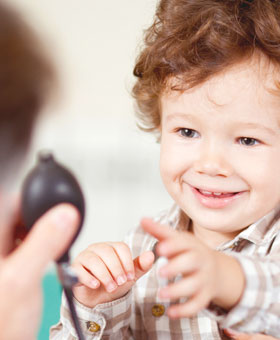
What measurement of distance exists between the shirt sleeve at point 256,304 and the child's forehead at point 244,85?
9.3 inches

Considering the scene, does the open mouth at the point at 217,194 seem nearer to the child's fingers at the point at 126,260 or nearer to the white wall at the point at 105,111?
the child's fingers at the point at 126,260

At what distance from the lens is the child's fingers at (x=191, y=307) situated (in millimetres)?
432

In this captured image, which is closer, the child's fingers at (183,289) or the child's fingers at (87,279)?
the child's fingers at (183,289)

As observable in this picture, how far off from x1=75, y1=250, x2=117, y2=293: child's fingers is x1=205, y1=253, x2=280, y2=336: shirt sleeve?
0.19m

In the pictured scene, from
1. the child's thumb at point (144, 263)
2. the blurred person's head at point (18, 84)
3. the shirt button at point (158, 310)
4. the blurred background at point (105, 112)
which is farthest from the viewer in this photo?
the blurred background at point (105, 112)

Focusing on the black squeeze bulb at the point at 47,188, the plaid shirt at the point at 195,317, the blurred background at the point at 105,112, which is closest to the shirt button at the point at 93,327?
the plaid shirt at the point at 195,317

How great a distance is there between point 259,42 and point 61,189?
0.45m

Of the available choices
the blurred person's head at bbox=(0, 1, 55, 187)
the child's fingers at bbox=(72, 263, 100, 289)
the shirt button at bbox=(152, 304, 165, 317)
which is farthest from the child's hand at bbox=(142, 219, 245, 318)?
the shirt button at bbox=(152, 304, 165, 317)

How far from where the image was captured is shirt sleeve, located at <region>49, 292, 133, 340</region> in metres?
0.72

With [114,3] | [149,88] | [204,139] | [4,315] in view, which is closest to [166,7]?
[149,88]

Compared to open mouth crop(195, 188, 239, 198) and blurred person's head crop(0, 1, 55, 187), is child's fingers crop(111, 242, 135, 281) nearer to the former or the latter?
open mouth crop(195, 188, 239, 198)

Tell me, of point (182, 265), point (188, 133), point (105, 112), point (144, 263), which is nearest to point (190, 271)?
point (182, 265)

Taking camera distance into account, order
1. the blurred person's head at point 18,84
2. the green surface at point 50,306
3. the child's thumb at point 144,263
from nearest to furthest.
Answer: the blurred person's head at point 18,84 → the child's thumb at point 144,263 → the green surface at point 50,306

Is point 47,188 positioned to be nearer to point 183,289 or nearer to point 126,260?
point 183,289
